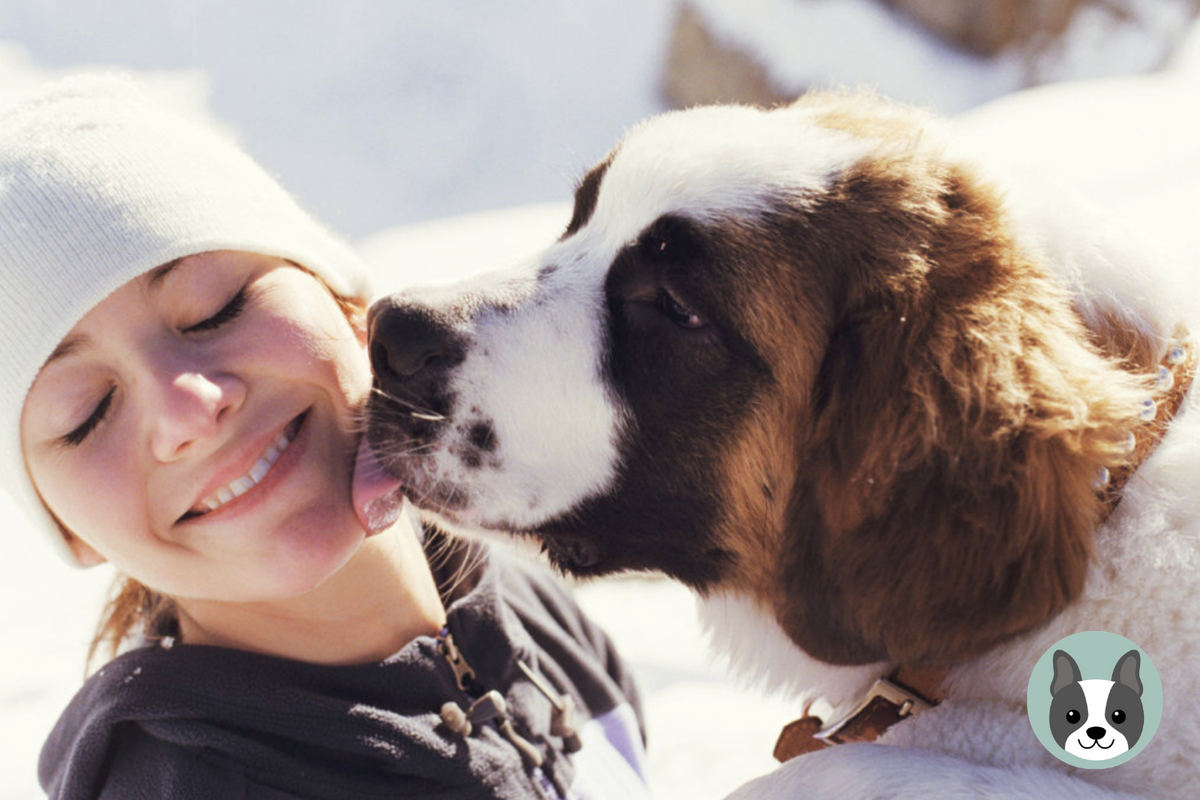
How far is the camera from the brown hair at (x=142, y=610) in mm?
1817

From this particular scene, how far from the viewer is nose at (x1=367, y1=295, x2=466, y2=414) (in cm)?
152

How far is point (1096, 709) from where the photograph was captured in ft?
4.16

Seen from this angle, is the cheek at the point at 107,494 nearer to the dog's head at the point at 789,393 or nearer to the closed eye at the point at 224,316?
the closed eye at the point at 224,316

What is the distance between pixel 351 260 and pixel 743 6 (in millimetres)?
6163

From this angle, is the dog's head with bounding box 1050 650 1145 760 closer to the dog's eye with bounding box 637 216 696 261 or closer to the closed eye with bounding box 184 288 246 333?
the dog's eye with bounding box 637 216 696 261

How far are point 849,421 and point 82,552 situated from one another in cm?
132

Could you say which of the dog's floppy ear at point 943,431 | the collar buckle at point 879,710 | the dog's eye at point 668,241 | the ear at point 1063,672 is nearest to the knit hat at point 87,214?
the dog's eye at point 668,241

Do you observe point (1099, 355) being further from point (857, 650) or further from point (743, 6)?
point (743, 6)

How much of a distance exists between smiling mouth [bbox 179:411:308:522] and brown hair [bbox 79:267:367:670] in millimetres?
358

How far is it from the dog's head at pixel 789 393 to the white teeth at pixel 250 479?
155 mm

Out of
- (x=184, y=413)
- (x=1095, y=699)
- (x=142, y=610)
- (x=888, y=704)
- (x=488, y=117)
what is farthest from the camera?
(x=488, y=117)

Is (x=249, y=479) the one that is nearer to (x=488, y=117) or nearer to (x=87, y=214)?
(x=87, y=214)

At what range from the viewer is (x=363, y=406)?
5.38 ft

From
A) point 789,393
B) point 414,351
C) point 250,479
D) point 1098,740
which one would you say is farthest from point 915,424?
point 250,479
